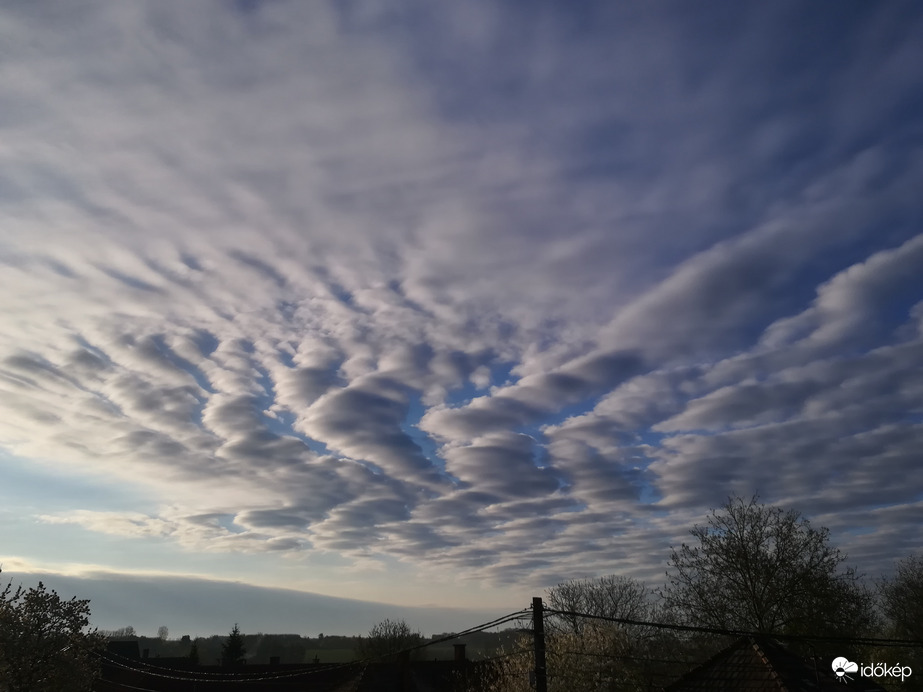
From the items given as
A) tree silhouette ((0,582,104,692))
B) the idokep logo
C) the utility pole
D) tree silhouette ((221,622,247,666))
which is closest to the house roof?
the idokep logo

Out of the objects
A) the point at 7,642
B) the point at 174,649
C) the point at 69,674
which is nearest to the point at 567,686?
the point at 69,674

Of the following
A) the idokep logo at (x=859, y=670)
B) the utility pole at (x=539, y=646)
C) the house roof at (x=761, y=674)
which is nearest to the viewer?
the utility pole at (x=539, y=646)

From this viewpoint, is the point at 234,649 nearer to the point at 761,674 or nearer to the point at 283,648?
the point at 283,648

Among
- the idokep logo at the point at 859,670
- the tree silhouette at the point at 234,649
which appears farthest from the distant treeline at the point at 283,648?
the idokep logo at the point at 859,670

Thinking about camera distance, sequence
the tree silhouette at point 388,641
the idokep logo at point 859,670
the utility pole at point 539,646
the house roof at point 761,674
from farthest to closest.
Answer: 1. the tree silhouette at point 388,641
2. the idokep logo at point 859,670
3. the house roof at point 761,674
4. the utility pole at point 539,646

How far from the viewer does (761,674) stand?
2850 centimetres

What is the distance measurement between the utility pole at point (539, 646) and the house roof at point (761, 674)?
11.0m

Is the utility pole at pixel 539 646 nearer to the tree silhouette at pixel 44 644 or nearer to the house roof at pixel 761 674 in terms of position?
the house roof at pixel 761 674

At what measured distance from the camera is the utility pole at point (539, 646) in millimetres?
22469

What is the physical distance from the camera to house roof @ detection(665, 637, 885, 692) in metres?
27.6

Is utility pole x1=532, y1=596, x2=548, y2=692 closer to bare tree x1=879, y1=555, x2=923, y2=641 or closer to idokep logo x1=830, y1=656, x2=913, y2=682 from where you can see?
idokep logo x1=830, y1=656, x2=913, y2=682

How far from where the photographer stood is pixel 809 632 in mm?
40969

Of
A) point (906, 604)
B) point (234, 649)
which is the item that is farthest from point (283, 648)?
point (906, 604)

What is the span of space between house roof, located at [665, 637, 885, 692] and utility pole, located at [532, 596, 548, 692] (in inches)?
432
